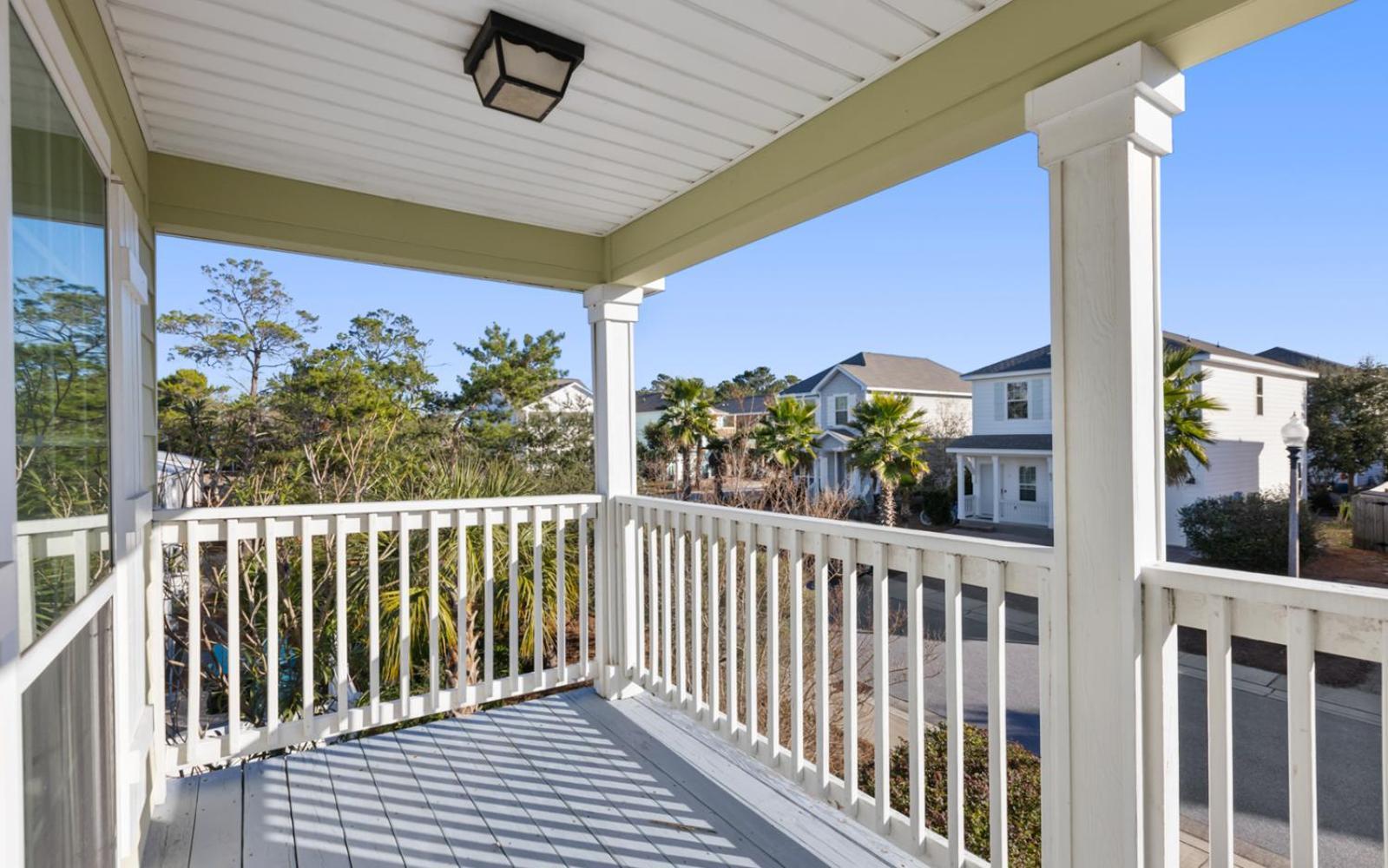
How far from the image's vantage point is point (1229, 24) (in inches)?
52.2

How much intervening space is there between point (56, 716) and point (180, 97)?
184 cm

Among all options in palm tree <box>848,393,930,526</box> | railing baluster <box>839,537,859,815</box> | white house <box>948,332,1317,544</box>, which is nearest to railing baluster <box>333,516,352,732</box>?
railing baluster <box>839,537,859,815</box>

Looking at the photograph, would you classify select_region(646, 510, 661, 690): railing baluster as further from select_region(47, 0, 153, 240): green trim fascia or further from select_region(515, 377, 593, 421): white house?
select_region(515, 377, 593, 421): white house

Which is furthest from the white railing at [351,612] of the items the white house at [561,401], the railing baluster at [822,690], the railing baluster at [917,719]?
the white house at [561,401]

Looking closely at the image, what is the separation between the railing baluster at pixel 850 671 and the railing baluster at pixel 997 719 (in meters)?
0.45

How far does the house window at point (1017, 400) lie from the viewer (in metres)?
11.1

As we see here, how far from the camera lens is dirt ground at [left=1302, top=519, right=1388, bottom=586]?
13.3 feet

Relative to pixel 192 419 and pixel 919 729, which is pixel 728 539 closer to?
pixel 919 729

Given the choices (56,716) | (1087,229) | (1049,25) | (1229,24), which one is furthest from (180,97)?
(1229,24)

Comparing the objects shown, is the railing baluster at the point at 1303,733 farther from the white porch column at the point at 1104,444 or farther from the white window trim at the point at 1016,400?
the white window trim at the point at 1016,400

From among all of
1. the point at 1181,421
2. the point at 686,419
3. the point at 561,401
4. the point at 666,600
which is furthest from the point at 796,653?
the point at 686,419

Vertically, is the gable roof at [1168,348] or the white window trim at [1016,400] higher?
the gable roof at [1168,348]

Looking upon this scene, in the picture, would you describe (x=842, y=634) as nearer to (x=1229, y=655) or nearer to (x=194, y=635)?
(x=1229, y=655)

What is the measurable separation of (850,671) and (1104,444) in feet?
3.68
